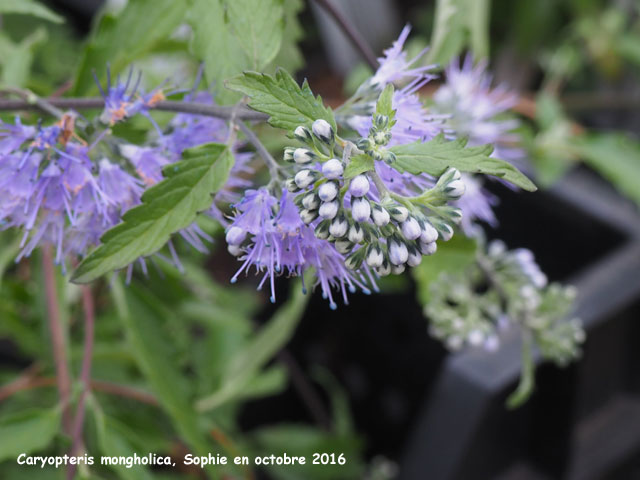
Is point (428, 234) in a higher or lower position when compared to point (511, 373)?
higher

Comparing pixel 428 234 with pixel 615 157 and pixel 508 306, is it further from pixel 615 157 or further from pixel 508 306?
pixel 615 157

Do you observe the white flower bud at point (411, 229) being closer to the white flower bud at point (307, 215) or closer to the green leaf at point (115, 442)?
the white flower bud at point (307, 215)

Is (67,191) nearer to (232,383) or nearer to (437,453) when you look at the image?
(232,383)

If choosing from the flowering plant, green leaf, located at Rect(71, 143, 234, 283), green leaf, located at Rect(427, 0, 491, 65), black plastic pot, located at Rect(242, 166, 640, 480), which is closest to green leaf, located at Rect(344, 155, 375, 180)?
the flowering plant

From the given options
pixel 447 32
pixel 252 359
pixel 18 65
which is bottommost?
pixel 252 359

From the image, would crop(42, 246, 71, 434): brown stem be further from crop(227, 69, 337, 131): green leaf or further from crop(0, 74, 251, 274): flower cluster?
crop(227, 69, 337, 131): green leaf

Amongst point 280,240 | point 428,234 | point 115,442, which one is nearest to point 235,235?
point 280,240
